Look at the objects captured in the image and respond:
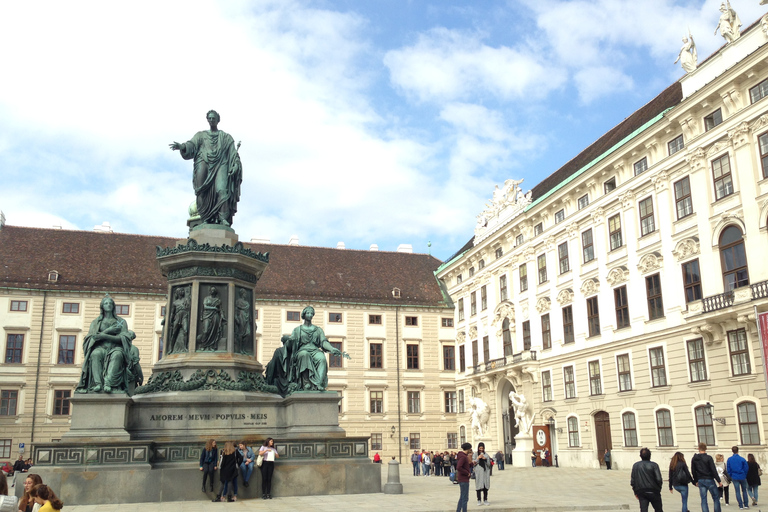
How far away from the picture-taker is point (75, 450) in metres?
14.0

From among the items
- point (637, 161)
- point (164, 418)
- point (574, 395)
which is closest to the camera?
point (164, 418)

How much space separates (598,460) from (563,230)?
12032 mm

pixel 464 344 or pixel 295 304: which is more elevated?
pixel 295 304

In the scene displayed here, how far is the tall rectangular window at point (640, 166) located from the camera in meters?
33.7

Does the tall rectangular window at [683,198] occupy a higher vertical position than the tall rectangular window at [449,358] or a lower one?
higher

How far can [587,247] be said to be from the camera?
37812mm

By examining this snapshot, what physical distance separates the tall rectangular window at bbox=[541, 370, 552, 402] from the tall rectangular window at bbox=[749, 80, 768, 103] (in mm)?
18576

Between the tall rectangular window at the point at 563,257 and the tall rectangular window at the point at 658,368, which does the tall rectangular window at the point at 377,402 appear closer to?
the tall rectangular window at the point at 563,257

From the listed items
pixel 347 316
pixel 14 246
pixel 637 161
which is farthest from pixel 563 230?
pixel 14 246

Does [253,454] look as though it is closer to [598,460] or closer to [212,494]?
[212,494]

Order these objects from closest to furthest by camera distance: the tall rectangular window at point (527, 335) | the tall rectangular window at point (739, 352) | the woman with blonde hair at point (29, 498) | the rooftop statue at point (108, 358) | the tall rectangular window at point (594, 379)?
the woman with blonde hair at point (29, 498) → the rooftop statue at point (108, 358) → the tall rectangular window at point (739, 352) → the tall rectangular window at point (594, 379) → the tall rectangular window at point (527, 335)

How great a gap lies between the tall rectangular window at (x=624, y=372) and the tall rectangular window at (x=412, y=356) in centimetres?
2301

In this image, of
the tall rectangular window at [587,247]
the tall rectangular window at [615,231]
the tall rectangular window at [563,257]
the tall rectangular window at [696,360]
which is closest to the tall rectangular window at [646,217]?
the tall rectangular window at [615,231]

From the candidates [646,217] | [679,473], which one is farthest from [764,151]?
[679,473]
